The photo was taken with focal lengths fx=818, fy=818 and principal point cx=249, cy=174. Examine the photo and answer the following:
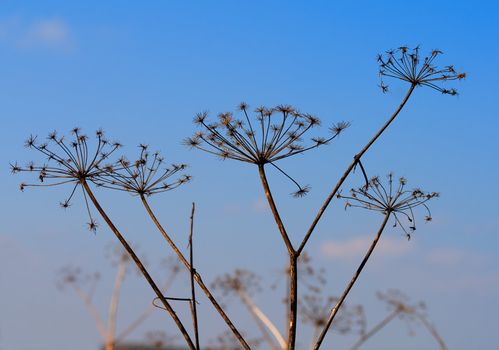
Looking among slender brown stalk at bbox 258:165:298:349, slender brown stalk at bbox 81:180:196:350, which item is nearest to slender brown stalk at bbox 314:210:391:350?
slender brown stalk at bbox 258:165:298:349

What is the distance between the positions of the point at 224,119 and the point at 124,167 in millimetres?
1145

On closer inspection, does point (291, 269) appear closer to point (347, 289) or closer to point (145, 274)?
point (347, 289)

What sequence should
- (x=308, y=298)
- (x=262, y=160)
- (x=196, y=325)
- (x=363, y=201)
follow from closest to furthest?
(x=196, y=325) < (x=262, y=160) < (x=363, y=201) < (x=308, y=298)

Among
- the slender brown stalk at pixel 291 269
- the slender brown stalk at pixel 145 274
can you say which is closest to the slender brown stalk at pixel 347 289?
the slender brown stalk at pixel 291 269

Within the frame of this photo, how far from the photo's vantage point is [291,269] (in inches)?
291

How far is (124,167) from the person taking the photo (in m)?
8.43

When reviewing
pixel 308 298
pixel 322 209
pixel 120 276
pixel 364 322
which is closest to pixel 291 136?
pixel 322 209

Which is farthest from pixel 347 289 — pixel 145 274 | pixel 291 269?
pixel 145 274

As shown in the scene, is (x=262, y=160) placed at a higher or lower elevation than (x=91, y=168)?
lower

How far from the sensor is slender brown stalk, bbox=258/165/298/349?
286 inches

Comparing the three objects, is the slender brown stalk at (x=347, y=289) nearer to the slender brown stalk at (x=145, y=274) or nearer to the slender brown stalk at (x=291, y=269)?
the slender brown stalk at (x=291, y=269)

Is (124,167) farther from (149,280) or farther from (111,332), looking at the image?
(111,332)

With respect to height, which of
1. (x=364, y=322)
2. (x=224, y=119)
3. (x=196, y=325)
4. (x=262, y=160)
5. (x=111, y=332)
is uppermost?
(x=111, y=332)

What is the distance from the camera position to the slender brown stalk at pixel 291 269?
727cm
